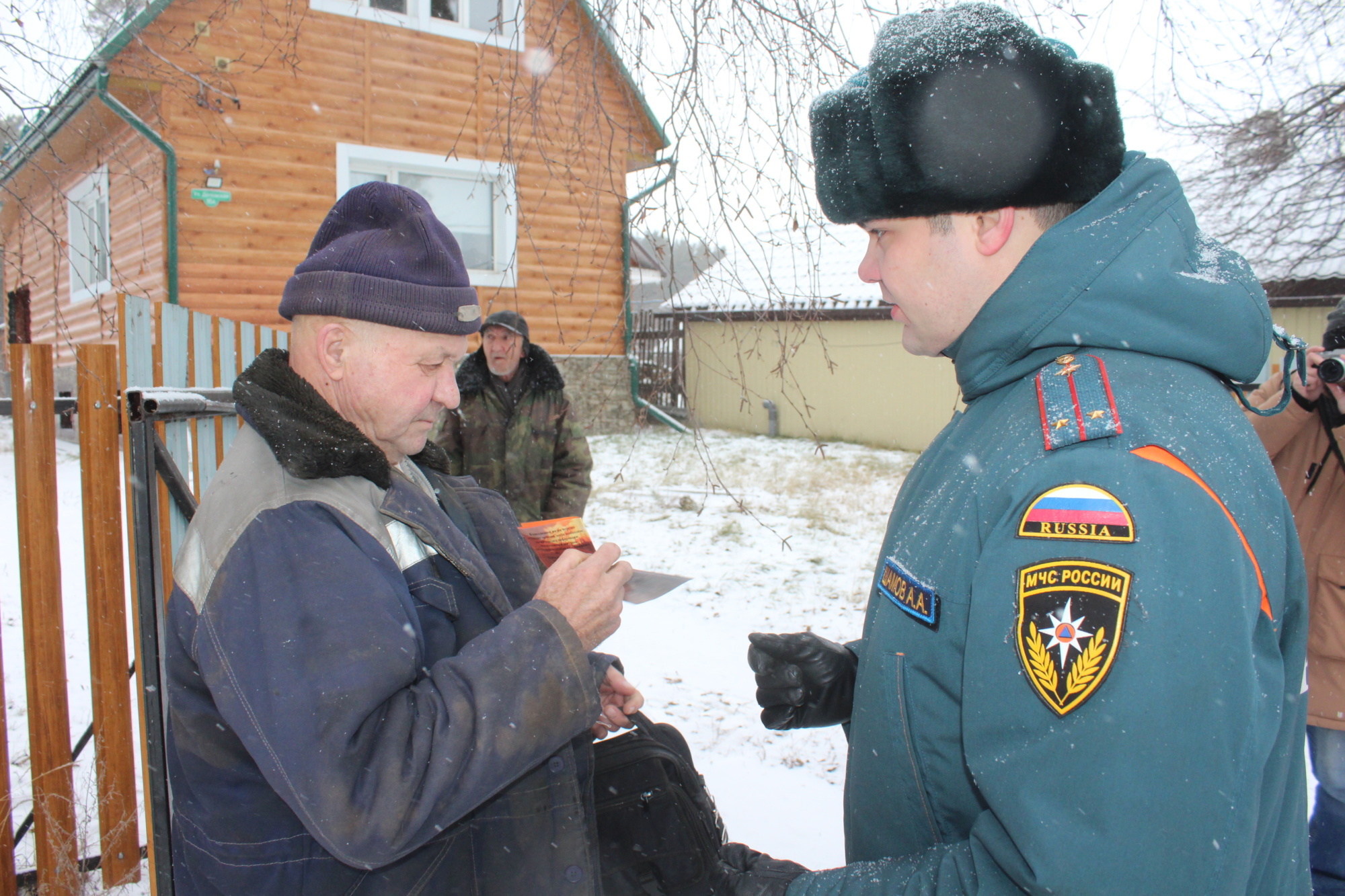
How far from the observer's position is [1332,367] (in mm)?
2520

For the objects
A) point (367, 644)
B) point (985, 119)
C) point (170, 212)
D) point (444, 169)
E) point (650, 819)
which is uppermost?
point (444, 169)

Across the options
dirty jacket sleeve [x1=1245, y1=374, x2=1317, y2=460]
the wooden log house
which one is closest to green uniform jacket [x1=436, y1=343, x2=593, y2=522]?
dirty jacket sleeve [x1=1245, y1=374, x2=1317, y2=460]

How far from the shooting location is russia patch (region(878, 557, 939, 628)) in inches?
45.0

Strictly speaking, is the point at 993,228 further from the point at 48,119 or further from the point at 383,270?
the point at 48,119

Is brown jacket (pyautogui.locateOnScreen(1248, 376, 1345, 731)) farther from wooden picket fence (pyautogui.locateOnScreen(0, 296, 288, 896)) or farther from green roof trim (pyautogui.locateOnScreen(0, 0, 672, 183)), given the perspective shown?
wooden picket fence (pyautogui.locateOnScreen(0, 296, 288, 896))

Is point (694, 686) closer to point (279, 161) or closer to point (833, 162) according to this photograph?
point (833, 162)

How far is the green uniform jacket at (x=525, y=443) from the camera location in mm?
4598

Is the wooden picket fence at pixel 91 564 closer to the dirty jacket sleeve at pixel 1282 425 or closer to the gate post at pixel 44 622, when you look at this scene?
the gate post at pixel 44 622

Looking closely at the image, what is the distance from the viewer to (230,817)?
132 centimetres

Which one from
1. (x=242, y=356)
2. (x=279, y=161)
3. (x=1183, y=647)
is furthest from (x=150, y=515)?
(x=279, y=161)

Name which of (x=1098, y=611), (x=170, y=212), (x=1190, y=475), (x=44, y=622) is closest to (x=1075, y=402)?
(x=1190, y=475)

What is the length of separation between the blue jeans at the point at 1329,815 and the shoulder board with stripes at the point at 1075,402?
7.69 feet

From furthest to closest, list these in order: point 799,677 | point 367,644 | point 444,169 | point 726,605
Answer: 1. point 444,169
2. point 726,605
3. point 799,677
4. point 367,644

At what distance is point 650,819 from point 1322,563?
244cm
